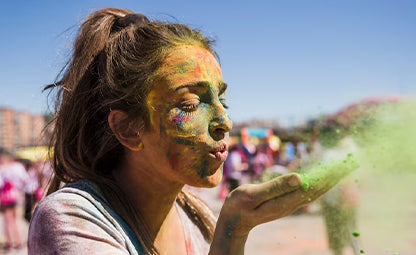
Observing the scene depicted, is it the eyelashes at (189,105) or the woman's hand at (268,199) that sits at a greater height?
the eyelashes at (189,105)

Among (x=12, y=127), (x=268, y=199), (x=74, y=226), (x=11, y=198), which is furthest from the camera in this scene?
(x=12, y=127)

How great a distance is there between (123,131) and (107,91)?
0.56 feet

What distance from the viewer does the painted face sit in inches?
59.7

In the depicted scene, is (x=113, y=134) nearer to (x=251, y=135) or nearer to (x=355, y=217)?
(x=355, y=217)

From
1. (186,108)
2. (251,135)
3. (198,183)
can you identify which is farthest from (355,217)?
(251,135)

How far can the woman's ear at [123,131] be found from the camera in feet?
5.17

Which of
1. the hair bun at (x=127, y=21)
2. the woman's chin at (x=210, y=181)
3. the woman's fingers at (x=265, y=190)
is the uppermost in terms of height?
the hair bun at (x=127, y=21)

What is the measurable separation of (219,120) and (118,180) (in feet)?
1.64

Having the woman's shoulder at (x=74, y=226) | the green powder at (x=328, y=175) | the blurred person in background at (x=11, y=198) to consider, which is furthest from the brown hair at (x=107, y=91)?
the blurred person in background at (x=11, y=198)

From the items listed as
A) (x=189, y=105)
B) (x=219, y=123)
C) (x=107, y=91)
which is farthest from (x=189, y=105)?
(x=107, y=91)

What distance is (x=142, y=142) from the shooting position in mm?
1573

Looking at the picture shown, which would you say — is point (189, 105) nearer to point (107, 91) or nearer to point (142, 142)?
point (142, 142)

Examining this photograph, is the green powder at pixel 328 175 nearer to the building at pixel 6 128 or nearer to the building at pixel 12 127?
the building at pixel 12 127

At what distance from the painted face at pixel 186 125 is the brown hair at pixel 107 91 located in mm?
56
